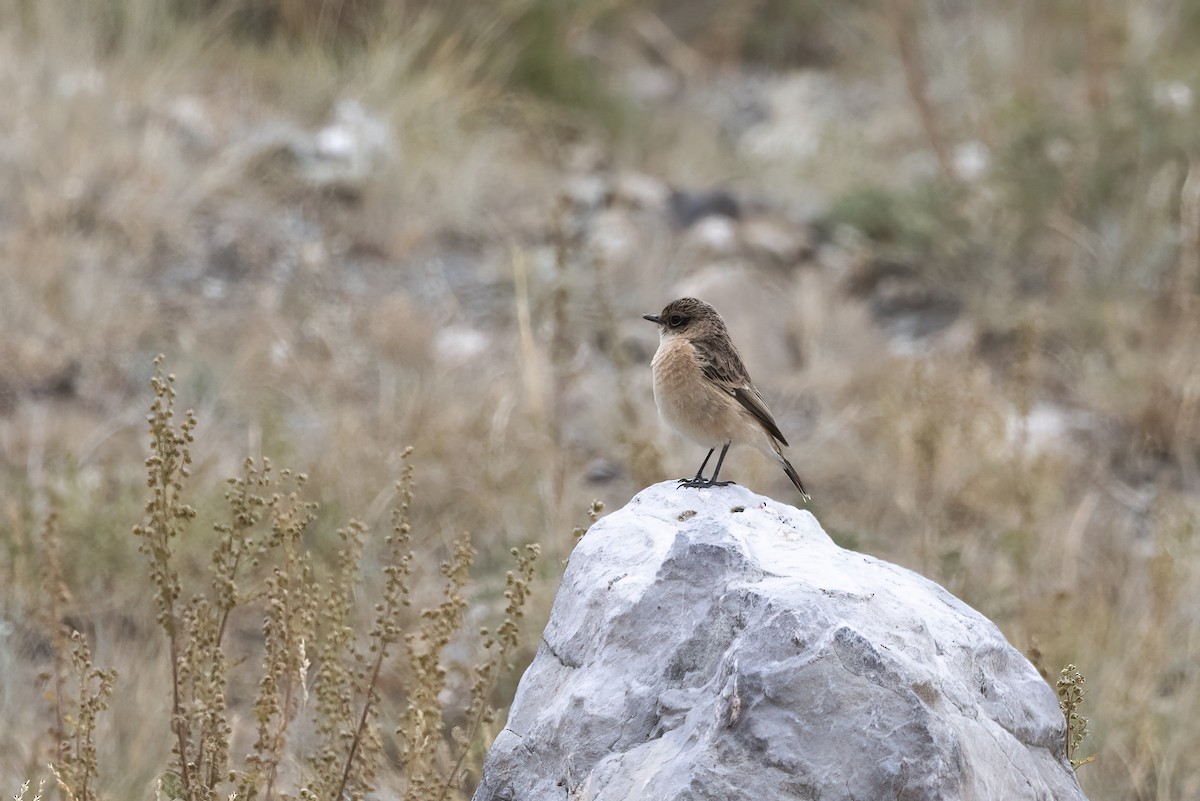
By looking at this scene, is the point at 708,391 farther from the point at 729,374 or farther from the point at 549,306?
the point at 549,306

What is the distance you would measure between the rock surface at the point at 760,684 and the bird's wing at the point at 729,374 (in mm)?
856

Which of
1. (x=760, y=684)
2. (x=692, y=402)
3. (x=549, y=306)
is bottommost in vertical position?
(x=549, y=306)

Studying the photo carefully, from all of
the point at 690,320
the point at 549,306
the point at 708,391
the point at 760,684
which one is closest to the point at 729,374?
the point at 708,391

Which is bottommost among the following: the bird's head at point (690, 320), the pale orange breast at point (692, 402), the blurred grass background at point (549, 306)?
the blurred grass background at point (549, 306)

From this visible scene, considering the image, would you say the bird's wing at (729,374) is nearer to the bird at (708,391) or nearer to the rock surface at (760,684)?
the bird at (708,391)

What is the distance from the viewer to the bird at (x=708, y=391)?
350 centimetres

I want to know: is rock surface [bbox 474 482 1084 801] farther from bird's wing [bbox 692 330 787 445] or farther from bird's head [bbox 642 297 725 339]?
bird's head [bbox 642 297 725 339]

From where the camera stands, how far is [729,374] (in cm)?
355

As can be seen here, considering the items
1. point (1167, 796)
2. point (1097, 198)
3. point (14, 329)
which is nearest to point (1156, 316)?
point (1097, 198)

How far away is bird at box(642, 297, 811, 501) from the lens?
350 centimetres

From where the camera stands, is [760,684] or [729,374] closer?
[760,684]

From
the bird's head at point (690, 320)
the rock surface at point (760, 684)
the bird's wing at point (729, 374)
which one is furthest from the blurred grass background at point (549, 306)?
the rock surface at point (760, 684)

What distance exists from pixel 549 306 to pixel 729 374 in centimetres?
360

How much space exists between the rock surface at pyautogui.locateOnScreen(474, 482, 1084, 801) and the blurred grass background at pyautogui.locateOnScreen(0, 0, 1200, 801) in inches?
61.4
